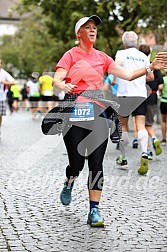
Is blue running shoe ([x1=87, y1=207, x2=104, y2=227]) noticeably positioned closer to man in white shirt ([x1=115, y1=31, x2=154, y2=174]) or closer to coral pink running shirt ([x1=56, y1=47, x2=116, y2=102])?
coral pink running shirt ([x1=56, y1=47, x2=116, y2=102])

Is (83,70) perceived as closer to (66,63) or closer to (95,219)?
(66,63)

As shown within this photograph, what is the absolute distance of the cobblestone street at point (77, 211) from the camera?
5367mm

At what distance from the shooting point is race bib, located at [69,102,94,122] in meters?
6.27

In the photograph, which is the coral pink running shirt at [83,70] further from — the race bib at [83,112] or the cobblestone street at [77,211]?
the cobblestone street at [77,211]

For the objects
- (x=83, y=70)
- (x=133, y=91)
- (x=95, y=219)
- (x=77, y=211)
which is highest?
(x=83, y=70)

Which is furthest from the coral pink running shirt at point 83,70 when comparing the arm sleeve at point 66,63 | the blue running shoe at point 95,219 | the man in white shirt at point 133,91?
the man in white shirt at point 133,91

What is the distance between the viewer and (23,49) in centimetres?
5809

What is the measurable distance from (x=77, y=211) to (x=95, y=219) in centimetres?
76

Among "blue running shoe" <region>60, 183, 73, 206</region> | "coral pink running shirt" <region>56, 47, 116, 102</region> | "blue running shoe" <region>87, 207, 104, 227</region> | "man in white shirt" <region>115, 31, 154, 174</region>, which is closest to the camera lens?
"blue running shoe" <region>87, 207, 104, 227</region>

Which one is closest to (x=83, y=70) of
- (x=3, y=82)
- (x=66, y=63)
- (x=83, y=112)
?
(x=66, y=63)

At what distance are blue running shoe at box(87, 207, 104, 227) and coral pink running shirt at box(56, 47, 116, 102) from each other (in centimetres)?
109

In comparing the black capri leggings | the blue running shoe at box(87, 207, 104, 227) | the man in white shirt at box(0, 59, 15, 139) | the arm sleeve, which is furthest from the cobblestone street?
the man in white shirt at box(0, 59, 15, 139)

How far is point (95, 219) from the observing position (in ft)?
19.7

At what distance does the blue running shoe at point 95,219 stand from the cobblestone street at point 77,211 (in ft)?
0.22
